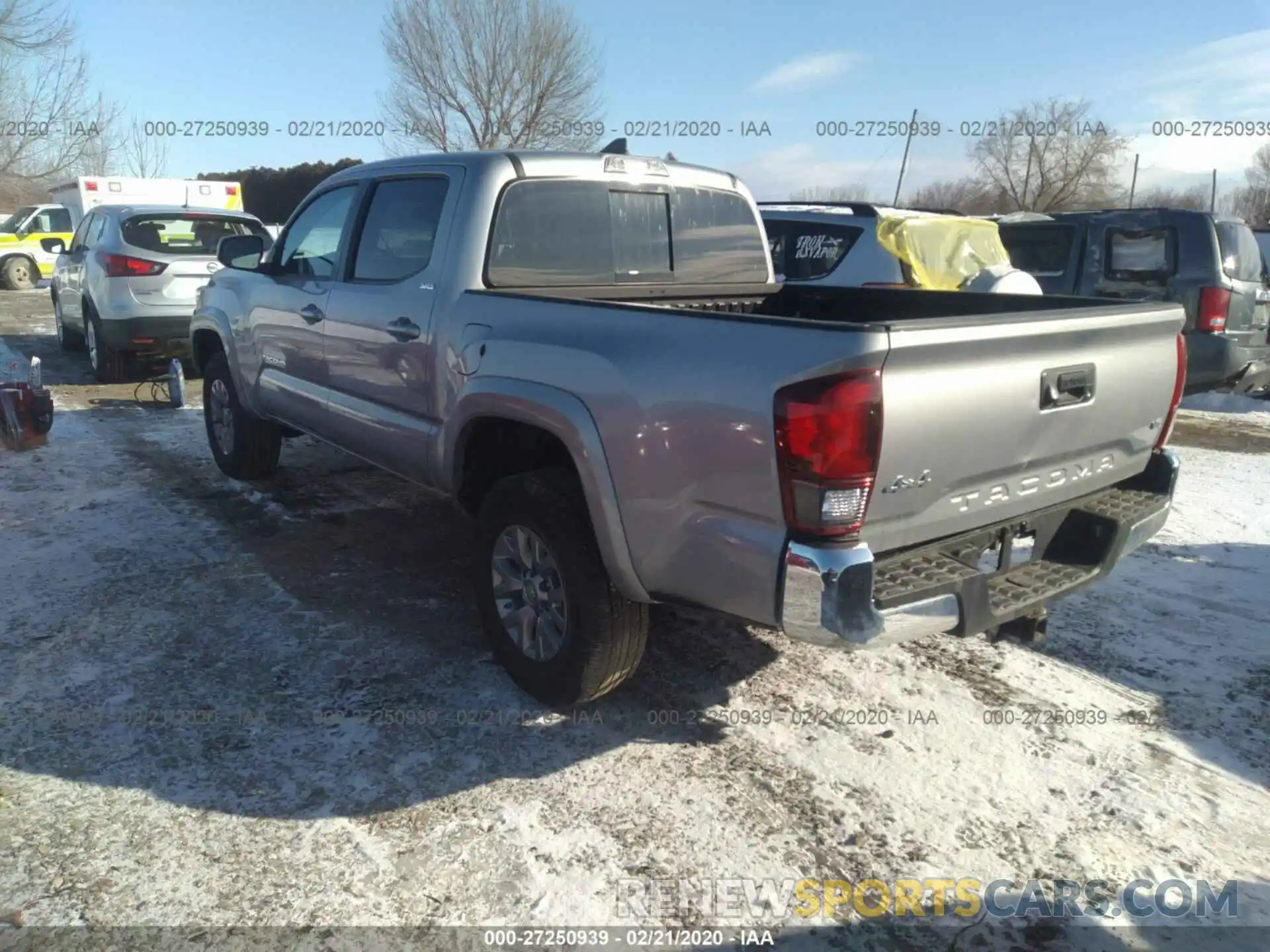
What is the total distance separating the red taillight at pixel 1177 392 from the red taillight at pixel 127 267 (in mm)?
8769

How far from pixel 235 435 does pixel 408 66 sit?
2139 centimetres

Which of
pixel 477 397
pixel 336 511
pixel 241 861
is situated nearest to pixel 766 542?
pixel 477 397

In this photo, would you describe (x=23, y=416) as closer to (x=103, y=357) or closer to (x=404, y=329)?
(x=103, y=357)

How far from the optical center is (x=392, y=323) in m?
3.93

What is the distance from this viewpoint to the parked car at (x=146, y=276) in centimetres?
877

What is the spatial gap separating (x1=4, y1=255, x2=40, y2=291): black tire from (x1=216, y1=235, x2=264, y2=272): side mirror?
720 inches

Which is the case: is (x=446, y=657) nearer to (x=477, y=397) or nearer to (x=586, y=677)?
(x=586, y=677)

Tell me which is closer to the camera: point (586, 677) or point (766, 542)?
point (766, 542)

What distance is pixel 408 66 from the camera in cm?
2416

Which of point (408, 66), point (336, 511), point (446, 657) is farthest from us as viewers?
point (408, 66)

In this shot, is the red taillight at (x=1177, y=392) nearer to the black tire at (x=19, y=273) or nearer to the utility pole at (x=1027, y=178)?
the black tire at (x=19, y=273)

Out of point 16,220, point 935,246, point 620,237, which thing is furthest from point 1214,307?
point 16,220

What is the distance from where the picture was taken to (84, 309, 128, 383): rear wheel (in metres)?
9.13

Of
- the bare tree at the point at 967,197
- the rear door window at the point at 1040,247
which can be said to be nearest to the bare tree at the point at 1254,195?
the bare tree at the point at 967,197
